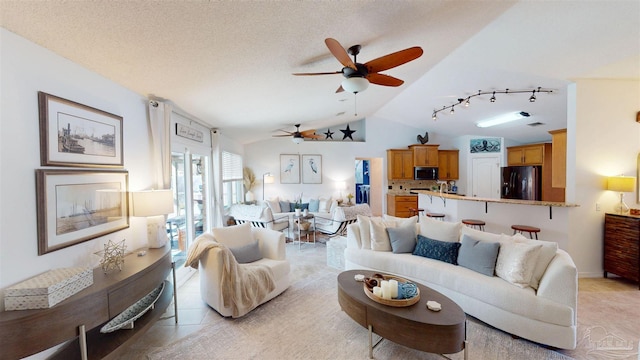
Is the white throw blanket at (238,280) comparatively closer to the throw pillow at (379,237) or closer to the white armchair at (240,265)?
the white armchair at (240,265)

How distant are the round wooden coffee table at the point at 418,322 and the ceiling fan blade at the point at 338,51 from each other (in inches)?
83.2

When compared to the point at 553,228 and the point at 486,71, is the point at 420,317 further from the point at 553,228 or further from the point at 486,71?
the point at 486,71

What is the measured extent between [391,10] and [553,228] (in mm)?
3925

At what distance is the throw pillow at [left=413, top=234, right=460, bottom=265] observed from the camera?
3021mm

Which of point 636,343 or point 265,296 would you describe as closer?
point 636,343

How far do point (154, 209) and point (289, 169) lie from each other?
550 centimetres

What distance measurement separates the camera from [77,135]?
2088 millimetres

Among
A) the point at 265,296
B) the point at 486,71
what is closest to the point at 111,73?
the point at 265,296

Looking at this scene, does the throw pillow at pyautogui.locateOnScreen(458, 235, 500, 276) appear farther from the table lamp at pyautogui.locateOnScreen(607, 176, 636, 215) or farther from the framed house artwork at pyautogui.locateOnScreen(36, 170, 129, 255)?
the framed house artwork at pyautogui.locateOnScreen(36, 170, 129, 255)

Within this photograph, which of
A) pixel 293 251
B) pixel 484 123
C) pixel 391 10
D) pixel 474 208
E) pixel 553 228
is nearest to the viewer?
pixel 391 10

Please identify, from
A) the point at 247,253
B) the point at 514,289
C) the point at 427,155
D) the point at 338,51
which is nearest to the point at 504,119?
the point at 427,155

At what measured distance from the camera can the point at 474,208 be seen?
445 centimetres

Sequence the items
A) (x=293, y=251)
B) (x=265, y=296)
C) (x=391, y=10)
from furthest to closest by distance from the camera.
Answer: (x=293, y=251) → (x=265, y=296) → (x=391, y=10)

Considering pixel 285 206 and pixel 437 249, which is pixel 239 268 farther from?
pixel 285 206
